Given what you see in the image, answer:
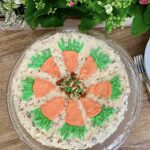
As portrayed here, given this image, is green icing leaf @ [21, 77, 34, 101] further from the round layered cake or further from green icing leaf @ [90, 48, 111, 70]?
green icing leaf @ [90, 48, 111, 70]

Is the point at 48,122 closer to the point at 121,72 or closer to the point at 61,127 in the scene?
the point at 61,127

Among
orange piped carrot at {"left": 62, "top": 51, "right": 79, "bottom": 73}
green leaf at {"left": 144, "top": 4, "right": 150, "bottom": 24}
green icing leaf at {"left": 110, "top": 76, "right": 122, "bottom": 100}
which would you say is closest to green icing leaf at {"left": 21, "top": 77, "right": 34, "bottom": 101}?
orange piped carrot at {"left": 62, "top": 51, "right": 79, "bottom": 73}

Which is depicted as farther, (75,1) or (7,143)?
(7,143)

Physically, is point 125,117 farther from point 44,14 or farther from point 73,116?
point 44,14

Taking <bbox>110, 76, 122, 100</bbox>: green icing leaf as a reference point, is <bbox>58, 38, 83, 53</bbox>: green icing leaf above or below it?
above

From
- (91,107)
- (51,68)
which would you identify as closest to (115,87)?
(91,107)

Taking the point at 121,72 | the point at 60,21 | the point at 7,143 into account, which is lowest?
the point at 7,143

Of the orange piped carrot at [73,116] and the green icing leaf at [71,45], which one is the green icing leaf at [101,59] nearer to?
the green icing leaf at [71,45]

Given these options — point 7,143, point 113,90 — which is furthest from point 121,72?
point 7,143

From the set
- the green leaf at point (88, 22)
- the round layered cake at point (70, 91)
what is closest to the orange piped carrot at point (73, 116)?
the round layered cake at point (70, 91)
